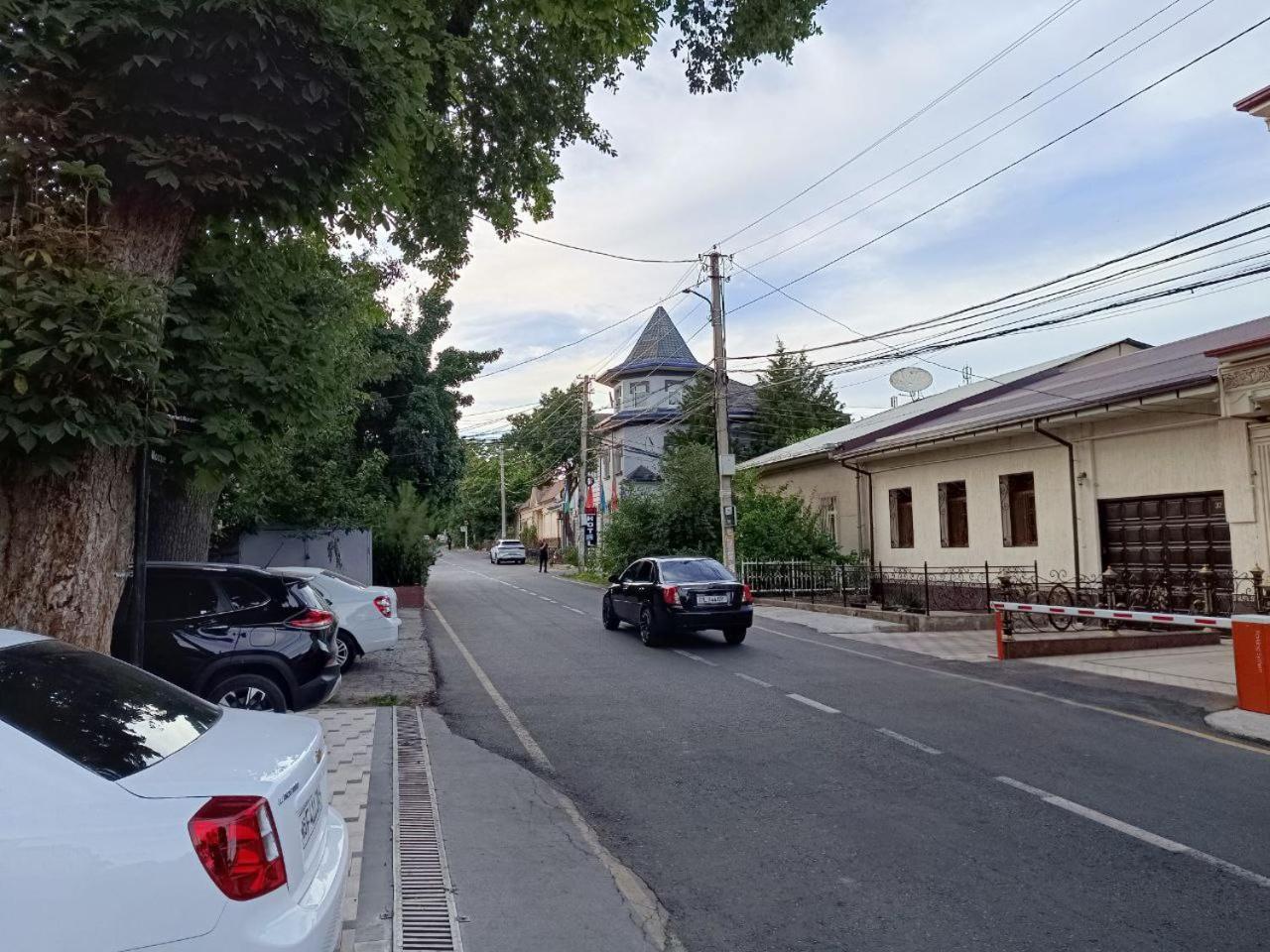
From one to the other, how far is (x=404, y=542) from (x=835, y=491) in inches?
513

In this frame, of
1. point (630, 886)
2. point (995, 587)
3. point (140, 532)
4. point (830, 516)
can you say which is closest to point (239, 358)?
point (140, 532)

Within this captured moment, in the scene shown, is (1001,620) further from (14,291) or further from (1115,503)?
(14,291)

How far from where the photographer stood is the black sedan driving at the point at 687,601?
1509 cm

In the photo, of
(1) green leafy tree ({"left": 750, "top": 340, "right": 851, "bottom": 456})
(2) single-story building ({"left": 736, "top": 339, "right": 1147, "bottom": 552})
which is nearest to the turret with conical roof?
(1) green leafy tree ({"left": 750, "top": 340, "right": 851, "bottom": 456})

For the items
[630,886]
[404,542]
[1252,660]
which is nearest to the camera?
[630,886]

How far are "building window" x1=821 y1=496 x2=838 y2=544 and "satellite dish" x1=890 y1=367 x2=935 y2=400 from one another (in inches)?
172

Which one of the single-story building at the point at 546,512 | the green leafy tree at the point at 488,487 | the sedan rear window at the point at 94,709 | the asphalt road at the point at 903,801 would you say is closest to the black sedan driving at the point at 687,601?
the asphalt road at the point at 903,801

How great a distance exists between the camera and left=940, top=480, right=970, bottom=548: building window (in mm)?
22609

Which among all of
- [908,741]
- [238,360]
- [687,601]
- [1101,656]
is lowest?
[908,741]

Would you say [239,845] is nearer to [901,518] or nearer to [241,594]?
[241,594]

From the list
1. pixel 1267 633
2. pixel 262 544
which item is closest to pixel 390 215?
pixel 1267 633

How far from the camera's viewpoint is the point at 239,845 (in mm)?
2828

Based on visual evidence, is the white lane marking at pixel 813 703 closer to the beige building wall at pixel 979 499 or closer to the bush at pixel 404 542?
the beige building wall at pixel 979 499

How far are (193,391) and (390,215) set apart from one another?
5.88 meters
